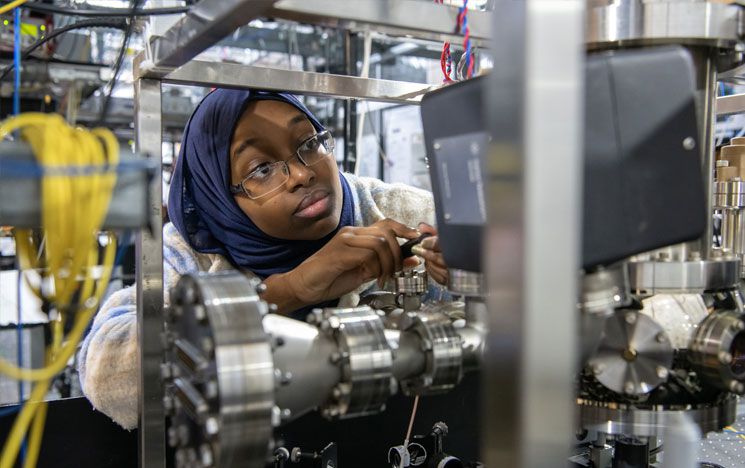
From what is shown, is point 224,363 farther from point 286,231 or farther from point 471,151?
point 286,231

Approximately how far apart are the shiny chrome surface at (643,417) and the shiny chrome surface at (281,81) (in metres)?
0.66

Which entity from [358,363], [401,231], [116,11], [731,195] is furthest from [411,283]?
[116,11]

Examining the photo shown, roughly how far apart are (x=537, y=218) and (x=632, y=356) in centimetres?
37

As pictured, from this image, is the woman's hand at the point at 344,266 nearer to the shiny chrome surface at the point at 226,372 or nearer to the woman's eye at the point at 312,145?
the woman's eye at the point at 312,145

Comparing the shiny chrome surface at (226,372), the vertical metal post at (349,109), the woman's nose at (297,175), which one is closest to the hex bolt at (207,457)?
the shiny chrome surface at (226,372)

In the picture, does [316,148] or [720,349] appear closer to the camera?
[720,349]

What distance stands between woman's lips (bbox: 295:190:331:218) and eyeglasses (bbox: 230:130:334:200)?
58mm

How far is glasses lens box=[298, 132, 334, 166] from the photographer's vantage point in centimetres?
129

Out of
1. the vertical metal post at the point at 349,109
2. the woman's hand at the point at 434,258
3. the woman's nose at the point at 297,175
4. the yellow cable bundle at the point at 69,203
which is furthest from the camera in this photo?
the vertical metal post at the point at 349,109

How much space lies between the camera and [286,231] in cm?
135

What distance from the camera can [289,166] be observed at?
128cm

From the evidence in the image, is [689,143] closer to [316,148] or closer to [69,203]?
[69,203]

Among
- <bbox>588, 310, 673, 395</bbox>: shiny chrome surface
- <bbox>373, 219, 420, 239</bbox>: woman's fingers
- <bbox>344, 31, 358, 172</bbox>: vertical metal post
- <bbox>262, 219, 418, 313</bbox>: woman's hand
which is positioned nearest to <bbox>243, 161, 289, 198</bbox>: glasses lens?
<bbox>262, 219, 418, 313</bbox>: woman's hand

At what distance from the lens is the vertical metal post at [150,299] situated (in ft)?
3.13
